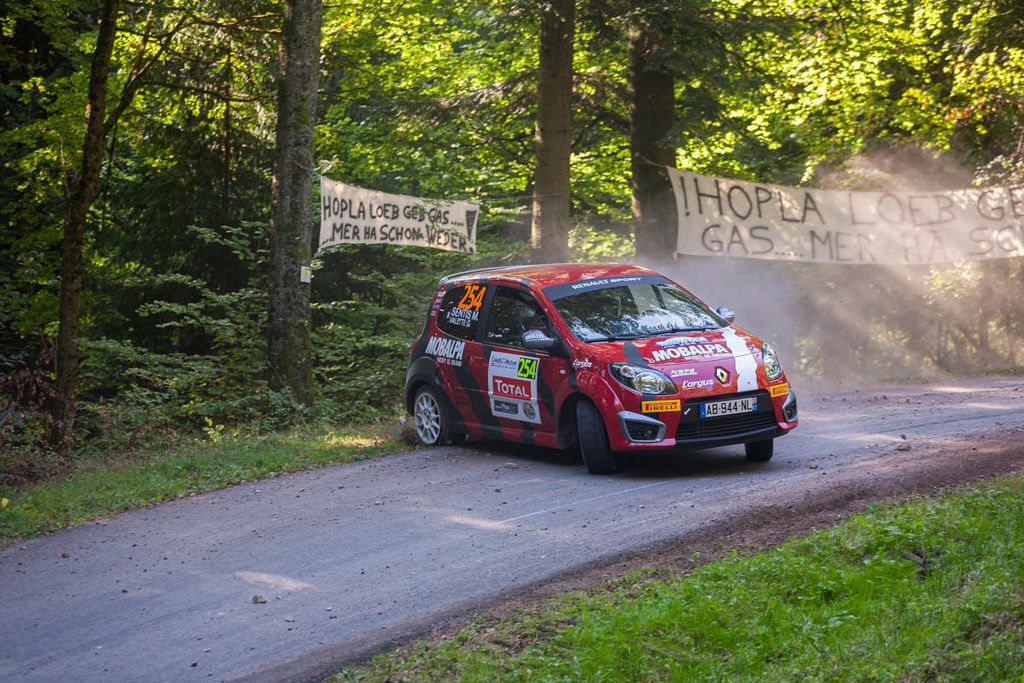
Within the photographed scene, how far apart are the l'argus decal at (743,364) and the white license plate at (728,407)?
0.12 metres

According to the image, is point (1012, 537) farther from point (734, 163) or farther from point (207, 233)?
point (734, 163)

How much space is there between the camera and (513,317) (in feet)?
39.4

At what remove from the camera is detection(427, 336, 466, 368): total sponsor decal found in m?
12.6

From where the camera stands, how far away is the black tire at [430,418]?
1301 cm

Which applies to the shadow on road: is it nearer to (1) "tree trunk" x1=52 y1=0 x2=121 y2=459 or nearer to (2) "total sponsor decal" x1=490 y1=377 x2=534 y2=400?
(2) "total sponsor decal" x1=490 y1=377 x2=534 y2=400

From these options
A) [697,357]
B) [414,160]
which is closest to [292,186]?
[697,357]

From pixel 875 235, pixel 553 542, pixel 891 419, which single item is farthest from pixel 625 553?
pixel 875 235

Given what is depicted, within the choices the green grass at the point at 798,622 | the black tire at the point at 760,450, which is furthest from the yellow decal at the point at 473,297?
the green grass at the point at 798,622

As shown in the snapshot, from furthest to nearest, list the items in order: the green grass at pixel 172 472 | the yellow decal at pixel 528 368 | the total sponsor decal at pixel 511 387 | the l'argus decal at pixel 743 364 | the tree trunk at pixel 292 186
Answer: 1. the tree trunk at pixel 292 186
2. the total sponsor decal at pixel 511 387
3. the yellow decal at pixel 528 368
4. the green grass at pixel 172 472
5. the l'argus decal at pixel 743 364

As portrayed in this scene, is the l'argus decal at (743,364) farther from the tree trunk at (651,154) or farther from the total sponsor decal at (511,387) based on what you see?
the tree trunk at (651,154)

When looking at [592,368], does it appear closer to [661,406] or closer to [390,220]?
[661,406]

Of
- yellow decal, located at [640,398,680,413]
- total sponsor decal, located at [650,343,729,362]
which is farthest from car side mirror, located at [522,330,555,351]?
yellow decal, located at [640,398,680,413]

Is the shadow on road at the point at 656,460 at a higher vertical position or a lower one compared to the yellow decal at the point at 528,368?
lower

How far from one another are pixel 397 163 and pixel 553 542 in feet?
58.4
